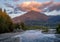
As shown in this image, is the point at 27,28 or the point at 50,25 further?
the point at 27,28

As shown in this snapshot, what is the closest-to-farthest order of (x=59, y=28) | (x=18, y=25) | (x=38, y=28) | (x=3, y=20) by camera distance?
(x=59, y=28) < (x=3, y=20) < (x=18, y=25) < (x=38, y=28)

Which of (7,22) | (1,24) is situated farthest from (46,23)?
(1,24)

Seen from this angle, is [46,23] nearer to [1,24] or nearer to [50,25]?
[50,25]

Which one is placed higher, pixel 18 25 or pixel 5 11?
pixel 5 11

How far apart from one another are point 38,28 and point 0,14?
52.3 feet

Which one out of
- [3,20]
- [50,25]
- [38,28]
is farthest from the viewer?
[38,28]

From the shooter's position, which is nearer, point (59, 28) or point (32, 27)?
point (59, 28)

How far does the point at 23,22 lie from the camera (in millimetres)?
54188

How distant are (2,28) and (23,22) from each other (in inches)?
644

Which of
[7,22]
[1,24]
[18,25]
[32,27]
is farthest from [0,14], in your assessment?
[32,27]

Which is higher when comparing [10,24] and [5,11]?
[5,11]

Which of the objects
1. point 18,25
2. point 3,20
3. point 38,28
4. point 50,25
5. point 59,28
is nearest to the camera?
point 59,28

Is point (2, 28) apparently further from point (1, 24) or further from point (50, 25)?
point (50, 25)

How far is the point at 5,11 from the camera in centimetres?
4812
